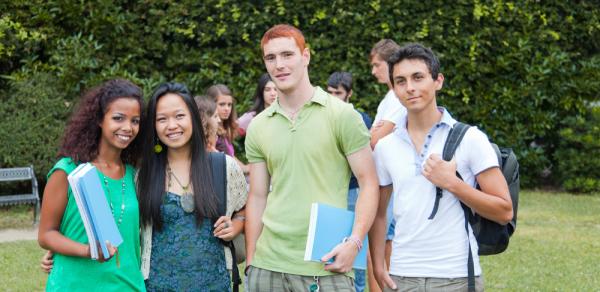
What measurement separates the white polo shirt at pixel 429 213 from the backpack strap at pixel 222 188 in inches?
30.7

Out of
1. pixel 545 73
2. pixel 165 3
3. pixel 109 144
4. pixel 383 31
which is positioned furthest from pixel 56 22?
pixel 109 144

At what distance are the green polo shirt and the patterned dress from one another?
0.92 feet

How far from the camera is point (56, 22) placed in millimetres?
13141

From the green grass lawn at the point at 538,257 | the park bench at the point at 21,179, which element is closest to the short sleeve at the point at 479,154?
the green grass lawn at the point at 538,257

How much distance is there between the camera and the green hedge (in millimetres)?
12914

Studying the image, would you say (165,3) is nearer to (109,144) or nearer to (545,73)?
(545,73)

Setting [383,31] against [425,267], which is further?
[383,31]

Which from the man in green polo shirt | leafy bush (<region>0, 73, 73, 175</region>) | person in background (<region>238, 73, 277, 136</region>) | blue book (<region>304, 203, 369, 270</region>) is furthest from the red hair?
leafy bush (<region>0, 73, 73, 175</region>)

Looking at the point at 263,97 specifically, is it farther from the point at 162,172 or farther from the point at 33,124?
the point at 33,124

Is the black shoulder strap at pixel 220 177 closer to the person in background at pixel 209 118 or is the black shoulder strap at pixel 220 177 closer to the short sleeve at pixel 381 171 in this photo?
the short sleeve at pixel 381 171

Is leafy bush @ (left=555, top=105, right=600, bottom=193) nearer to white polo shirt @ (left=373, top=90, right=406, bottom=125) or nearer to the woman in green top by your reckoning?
white polo shirt @ (left=373, top=90, right=406, bottom=125)

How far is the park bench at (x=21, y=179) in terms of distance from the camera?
12.0 m

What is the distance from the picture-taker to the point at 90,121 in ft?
13.7

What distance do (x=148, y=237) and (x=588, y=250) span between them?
6.94 meters
